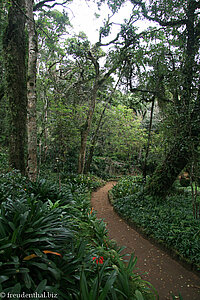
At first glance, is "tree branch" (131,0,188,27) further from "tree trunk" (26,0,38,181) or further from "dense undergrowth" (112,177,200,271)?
"dense undergrowth" (112,177,200,271)

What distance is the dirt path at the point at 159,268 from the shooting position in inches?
103

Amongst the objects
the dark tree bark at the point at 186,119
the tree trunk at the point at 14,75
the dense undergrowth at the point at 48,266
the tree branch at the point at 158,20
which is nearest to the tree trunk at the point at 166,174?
the dark tree bark at the point at 186,119

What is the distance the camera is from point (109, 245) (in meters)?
3.33

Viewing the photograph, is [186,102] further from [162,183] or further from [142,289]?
[142,289]

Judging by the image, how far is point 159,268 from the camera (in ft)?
10.2

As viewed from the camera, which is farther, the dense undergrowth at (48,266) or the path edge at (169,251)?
the path edge at (169,251)

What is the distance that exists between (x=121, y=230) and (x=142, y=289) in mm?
2488

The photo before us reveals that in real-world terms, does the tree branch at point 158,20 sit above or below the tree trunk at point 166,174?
above

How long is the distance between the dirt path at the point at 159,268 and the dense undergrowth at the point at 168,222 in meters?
0.21

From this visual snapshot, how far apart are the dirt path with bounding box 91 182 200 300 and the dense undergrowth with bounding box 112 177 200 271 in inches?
8.2

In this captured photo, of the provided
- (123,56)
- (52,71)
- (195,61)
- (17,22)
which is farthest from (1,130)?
(195,61)

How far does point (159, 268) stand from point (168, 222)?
1.22m

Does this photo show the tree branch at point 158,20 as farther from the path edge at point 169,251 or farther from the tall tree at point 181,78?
the path edge at point 169,251

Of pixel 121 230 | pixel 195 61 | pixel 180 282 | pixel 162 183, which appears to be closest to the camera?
pixel 180 282
